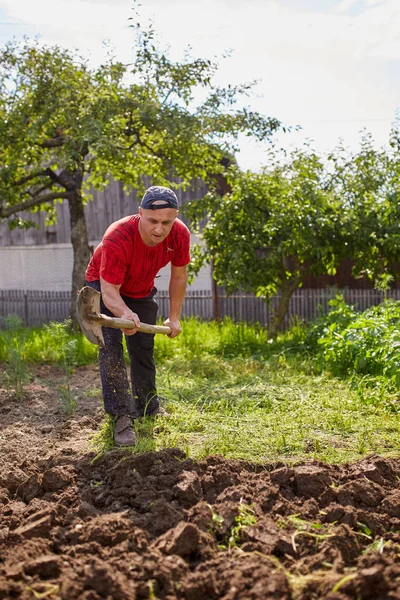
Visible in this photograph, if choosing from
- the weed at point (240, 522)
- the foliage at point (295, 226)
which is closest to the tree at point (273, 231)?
the foliage at point (295, 226)

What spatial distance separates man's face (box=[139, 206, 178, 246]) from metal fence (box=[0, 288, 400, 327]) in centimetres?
558

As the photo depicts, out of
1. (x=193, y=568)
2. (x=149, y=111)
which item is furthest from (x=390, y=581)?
(x=149, y=111)

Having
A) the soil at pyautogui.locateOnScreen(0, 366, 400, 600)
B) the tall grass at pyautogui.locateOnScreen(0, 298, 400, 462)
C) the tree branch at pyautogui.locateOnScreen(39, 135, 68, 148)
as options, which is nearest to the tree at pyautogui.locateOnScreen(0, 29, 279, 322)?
the tree branch at pyautogui.locateOnScreen(39, 135, 68, 148)

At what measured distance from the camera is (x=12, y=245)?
806 inches

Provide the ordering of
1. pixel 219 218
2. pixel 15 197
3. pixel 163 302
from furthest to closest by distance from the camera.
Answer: pixel 163 302, pixel 15 197, pixel 219 218

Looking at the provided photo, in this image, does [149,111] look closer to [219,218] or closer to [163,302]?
[219,218]

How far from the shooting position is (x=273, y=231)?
904 cm

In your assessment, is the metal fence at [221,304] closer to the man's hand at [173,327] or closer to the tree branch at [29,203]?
the tree branch at [29,203]

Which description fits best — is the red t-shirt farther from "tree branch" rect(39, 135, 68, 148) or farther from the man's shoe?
"tree branch" rect(39, 135, 68, 148)

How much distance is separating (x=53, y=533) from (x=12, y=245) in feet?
60.5

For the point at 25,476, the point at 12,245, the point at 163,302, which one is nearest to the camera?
the point at 25,476

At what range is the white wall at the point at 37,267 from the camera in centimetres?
1953

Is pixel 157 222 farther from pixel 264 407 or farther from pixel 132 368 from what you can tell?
pixel 264 407

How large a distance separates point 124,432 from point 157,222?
1.44 metres
